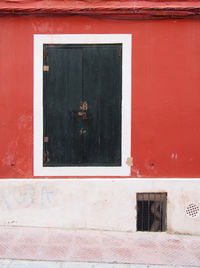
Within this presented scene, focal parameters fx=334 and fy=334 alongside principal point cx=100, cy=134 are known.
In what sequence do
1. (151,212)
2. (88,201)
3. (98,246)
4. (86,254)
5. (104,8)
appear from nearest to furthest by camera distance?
1. (86,254)
2. (98,246)
3. (104,8)
4. (88,201)
5. (151,212)

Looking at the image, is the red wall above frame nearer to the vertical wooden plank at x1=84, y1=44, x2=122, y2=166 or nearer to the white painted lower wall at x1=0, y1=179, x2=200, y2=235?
the vertical wooden plank at x1=84, y1=44, x2=122, y2=166

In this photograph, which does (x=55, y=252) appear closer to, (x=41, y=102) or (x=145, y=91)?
(x=41, y=102)

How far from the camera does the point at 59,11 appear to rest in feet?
17.3

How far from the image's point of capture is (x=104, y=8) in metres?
5.23

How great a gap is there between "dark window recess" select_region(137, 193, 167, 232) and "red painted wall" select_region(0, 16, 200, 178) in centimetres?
36

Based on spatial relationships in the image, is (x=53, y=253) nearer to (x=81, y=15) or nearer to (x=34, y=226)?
(x=34, y=226)

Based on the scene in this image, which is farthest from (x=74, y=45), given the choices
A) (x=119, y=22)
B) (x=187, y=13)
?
(x=187, y=13)

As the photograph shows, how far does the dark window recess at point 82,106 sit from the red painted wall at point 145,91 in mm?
279

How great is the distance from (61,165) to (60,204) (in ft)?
2.07

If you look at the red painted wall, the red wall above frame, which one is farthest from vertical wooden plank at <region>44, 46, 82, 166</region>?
the red wall above frame

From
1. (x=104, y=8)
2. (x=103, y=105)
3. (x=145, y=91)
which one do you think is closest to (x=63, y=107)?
(x=103, y=105)

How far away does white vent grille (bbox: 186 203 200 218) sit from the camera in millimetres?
5426

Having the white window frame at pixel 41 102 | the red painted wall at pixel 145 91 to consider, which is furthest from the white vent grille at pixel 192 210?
the white window frame at pixel 41 102

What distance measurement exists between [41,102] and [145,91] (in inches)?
66.8
